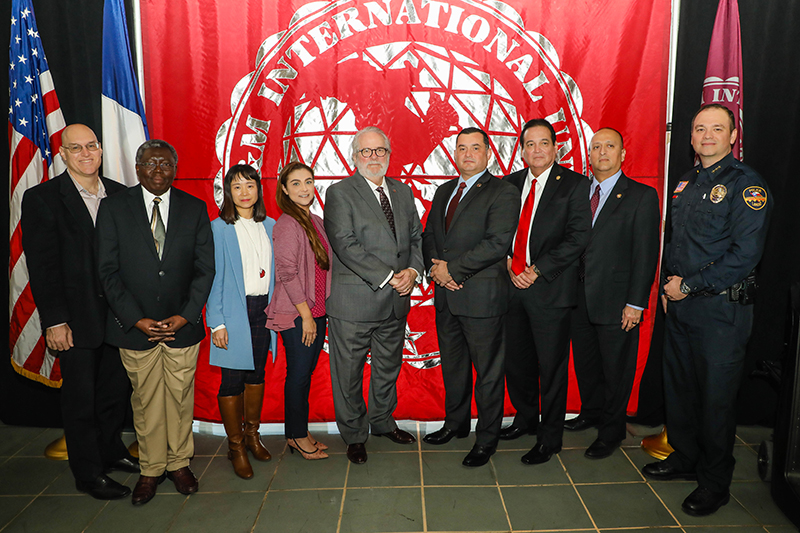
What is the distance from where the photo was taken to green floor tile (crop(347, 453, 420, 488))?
97.4 inches

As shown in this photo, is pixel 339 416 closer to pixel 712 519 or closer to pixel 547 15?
pixel 712 519

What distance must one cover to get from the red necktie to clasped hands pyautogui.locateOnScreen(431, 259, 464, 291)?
0.39m

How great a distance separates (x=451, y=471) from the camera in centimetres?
257

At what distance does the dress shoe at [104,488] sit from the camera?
7.71 ft

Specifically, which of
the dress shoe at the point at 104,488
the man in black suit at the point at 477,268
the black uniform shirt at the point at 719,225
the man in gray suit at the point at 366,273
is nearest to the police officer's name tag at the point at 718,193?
the black uniform shirt at the point at 719,225

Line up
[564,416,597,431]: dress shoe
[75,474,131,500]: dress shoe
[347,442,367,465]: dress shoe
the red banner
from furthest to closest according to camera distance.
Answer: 1. [564,416,597,431]: dress shoe
2. the red banner
3. [347,442,367,465]: dress shoe
4. [75,474,131,500]: dress shoe

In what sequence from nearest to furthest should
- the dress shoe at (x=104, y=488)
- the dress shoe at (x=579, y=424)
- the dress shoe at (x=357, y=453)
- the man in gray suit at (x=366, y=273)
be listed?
the dress shoe at (x=104, y=488), the man in gray suit at (x=366, y=273), the dress shoe at (x=357, y=453), the dress shoe at (x=579, y=424)

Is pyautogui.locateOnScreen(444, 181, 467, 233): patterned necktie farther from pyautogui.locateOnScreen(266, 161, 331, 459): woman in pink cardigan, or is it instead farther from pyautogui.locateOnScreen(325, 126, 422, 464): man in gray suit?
pyautogui.locateOnScreen(266, 161, 331, 459): woman in pink cardigan

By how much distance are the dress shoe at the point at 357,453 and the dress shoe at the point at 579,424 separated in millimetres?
1349

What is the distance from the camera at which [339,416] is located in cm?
272

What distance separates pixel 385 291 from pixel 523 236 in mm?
860

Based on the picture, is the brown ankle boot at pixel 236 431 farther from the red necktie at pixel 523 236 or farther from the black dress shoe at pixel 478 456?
the red necktie at pixel 523 236

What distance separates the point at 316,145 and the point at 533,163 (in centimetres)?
132

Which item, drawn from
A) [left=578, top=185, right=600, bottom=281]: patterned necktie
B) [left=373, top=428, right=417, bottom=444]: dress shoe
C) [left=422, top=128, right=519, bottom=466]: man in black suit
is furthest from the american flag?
[left=578, top=185, right=600, bottom=281]: patterned necktie
